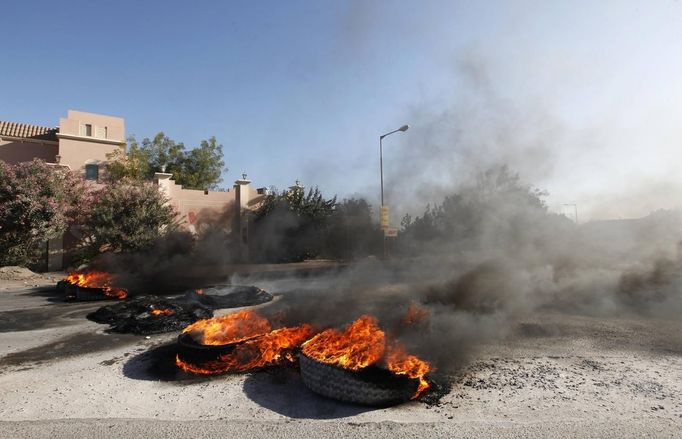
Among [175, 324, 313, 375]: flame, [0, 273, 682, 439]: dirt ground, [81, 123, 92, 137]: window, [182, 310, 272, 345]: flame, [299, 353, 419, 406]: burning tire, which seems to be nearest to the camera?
[0, 273, 682, 439]: dirt ground

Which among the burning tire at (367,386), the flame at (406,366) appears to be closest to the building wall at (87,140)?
the burning tire at (367,386)

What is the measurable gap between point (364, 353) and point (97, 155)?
20.9 metres

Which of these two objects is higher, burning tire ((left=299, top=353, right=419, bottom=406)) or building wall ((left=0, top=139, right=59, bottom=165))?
building wall ((left=0, top=139, right=59, bottom=165))

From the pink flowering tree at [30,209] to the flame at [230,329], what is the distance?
1369 centimetres

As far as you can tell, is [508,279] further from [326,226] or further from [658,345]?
[326,226]

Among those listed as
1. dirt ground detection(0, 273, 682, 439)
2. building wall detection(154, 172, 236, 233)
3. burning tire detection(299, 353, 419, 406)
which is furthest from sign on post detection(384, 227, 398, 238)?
burning tire detection(299, 353, 419, 406)

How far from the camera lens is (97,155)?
781 inches

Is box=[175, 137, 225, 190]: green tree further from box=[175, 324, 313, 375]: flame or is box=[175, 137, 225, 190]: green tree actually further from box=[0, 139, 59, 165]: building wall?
box=[175, 324, 313, 375]: flame

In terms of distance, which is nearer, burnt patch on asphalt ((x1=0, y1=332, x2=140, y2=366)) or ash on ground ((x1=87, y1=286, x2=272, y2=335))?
burnt patch on asphalt ((x1=0, y1=332, x2=140, y2=366))

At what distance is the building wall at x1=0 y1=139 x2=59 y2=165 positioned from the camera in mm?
19594

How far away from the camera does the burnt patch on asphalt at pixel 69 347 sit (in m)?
5.06

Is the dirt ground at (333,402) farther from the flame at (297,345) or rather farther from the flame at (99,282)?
the flame at (99,282)

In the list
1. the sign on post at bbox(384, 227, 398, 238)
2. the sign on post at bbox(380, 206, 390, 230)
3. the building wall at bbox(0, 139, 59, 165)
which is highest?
the building wall at bbox(0, 139, 59, 165)

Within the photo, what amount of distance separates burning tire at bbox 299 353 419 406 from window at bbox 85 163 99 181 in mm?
20303
